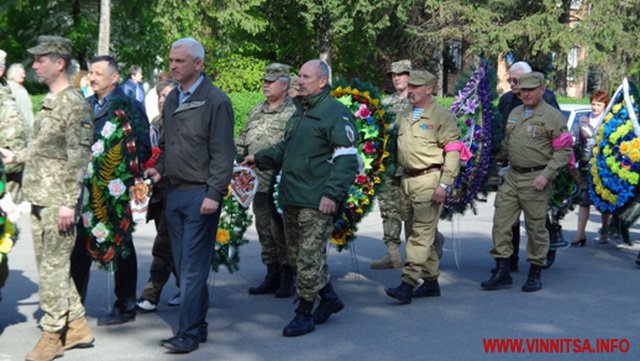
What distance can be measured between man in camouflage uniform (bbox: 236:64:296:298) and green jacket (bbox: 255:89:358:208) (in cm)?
133

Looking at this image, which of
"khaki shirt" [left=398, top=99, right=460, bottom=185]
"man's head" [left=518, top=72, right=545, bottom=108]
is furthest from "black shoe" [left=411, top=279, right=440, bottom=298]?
"man's head" [left=518, top=72, right=545, bottom=108]

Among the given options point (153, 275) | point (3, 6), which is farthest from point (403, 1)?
point (153, 275)

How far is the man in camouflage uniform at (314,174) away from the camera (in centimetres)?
721

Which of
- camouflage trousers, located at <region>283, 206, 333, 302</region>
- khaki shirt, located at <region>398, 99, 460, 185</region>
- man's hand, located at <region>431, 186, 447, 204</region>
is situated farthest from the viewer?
khaki shirt, located at <region>398, 99, 460, 185</region>

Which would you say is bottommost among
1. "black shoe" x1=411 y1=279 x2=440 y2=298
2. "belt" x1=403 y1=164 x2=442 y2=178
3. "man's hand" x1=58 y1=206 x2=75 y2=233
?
"black shoe" x1=411 y1=279 x2=440 y2=298

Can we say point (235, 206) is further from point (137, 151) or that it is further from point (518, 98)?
point (518, 98)

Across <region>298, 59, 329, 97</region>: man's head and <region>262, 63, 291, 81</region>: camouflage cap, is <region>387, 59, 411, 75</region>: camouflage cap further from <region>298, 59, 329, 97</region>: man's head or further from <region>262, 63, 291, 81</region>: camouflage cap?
<region>298, 59, 329, 97</region>: man's head

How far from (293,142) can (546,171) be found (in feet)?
8.78

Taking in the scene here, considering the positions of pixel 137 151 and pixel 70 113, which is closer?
pixel 70 113

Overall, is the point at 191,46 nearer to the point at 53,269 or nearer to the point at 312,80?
the point at 312,80

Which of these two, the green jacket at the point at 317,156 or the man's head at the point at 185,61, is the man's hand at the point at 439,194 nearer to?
the green jacket at the point at 317,156

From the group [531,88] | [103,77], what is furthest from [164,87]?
[531,88]

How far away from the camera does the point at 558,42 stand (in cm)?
4009

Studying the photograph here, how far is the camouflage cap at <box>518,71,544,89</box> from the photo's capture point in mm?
9031
